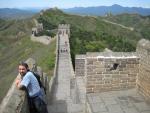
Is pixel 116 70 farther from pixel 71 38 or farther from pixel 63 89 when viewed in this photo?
pixel 71 38

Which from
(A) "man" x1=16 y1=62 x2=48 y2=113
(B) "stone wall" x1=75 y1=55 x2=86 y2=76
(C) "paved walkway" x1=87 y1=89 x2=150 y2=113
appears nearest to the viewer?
(A) "man" x1=16 y1=62 x2=48 y2=113

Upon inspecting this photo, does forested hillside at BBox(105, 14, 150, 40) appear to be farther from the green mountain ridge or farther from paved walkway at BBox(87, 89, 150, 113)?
paved walkway at BBox(87, 89, 150, 113)

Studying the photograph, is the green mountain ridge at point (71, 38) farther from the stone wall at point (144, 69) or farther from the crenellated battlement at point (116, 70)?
the stone wall at point (144, 69)

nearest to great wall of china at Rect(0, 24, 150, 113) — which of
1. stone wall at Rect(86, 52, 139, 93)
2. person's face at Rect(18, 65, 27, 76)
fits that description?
stone wall at Rect(86, 52, 139, 93)

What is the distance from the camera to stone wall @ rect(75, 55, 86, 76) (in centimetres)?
1344

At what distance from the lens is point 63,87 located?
74.4ft

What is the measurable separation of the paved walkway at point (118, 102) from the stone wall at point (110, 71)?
0.71 feet

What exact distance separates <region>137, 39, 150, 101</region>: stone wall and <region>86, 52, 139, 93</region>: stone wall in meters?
0.21

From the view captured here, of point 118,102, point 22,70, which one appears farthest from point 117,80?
point 22,70

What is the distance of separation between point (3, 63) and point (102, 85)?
52603mm

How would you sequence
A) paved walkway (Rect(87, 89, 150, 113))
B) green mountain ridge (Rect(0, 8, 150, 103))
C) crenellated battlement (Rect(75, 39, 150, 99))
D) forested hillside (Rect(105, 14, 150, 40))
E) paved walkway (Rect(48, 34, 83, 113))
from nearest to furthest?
paved walkway (Rect(87, 89, 150, 113)) < crenellated battlement (Rect(75, 39, 150, 99)) < paved walkway (Rect(48, 34, 83, 113)) < green mountain ridge (Rect(0, 8, 150, 103)) < forested hillside (Rect(105, 14, 150, 40))

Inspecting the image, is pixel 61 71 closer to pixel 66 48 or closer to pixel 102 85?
pixel 66 48

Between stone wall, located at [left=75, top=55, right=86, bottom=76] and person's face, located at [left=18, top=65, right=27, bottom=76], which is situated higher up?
person's face, located at [left=18, top=65, right=27, bottom=76]

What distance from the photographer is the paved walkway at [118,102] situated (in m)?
7.12
